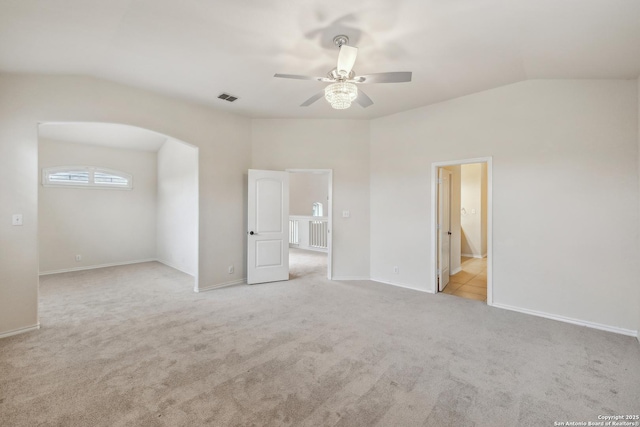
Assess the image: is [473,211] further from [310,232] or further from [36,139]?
[36,139]

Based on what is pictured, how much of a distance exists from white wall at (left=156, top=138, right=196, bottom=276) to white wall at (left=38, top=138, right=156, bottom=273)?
1.07 feet

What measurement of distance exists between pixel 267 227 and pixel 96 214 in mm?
4226

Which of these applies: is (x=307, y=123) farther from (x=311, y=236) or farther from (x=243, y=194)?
(x=311, y=236)

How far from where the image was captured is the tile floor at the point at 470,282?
170 inches

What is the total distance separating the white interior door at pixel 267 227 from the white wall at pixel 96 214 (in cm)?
375

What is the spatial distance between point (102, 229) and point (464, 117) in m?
7.56

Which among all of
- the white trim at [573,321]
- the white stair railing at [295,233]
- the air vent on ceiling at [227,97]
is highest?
the air vent on ceiling at [227,97]

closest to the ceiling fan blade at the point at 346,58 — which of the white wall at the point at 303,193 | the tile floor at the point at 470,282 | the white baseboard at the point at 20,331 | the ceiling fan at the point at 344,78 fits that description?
the ceiling fan at the point at 344,78

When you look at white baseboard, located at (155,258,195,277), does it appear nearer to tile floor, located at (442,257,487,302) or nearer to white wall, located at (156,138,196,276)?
white wall, located at (156,138,196,276)

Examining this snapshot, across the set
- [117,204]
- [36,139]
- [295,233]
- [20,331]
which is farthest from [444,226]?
[117,204]

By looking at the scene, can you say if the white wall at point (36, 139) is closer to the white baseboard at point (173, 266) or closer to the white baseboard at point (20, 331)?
the white baseboard at point (20, 331)

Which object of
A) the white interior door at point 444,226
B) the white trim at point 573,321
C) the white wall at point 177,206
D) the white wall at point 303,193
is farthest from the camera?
Result: the white wall at point 303,193

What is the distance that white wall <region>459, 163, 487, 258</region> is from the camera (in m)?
7.30

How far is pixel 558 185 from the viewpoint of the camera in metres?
3.35
